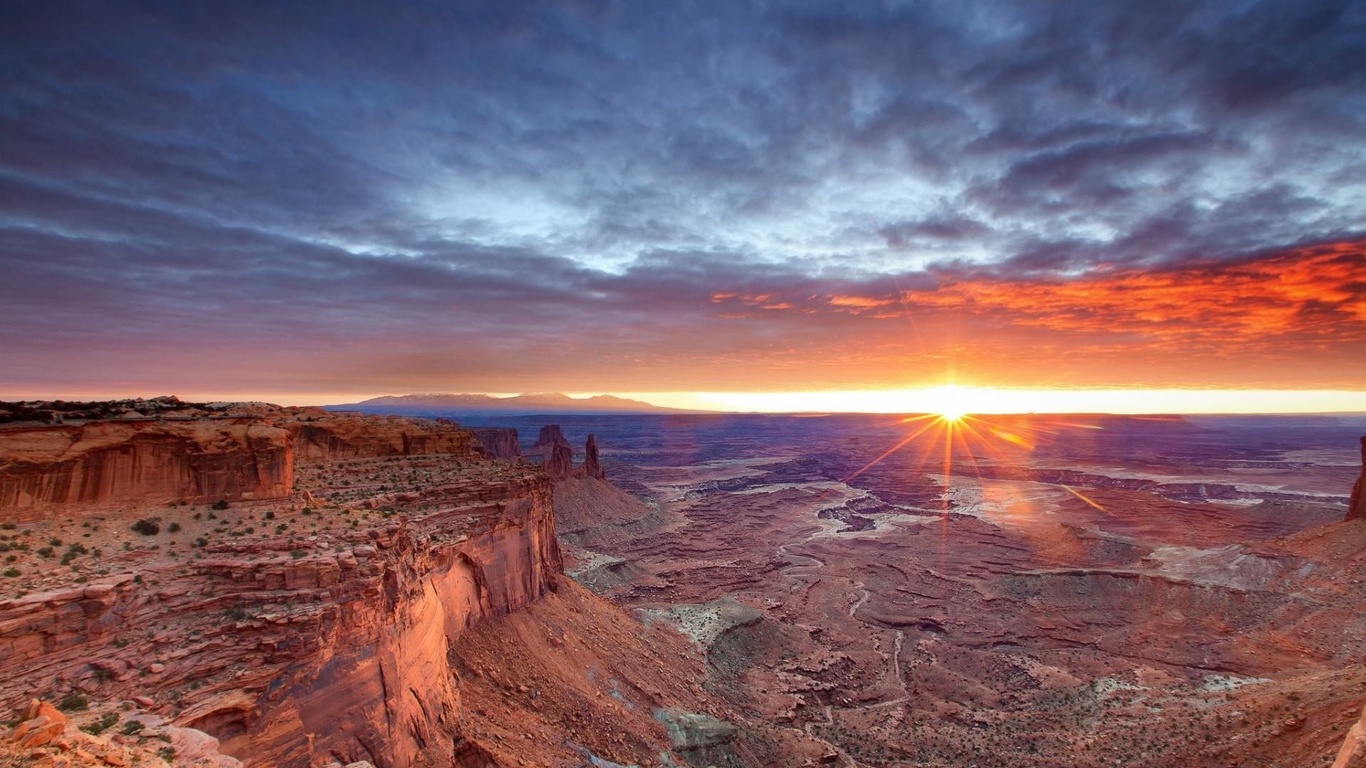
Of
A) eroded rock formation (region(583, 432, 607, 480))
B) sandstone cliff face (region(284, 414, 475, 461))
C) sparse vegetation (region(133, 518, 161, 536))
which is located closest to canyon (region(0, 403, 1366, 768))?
sparse vegetation (region(133, 518, 161, 536))

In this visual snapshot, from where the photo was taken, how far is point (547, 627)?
102ft

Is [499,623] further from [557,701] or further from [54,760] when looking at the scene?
[54,760]

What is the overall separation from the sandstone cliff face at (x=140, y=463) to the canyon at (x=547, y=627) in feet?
0.22

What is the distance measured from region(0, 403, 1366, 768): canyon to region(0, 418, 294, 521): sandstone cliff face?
2.7 inches

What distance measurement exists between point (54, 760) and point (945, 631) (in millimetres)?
52813

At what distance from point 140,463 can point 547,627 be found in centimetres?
1928

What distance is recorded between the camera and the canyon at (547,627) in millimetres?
13531

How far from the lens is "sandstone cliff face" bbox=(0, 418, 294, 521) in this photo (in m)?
14.8

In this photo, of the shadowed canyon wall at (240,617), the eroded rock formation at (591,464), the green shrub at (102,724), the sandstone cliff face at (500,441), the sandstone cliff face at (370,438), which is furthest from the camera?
the sandstone cliff face at (500,441)

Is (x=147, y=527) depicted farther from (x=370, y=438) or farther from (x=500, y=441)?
(x=500, y=441)

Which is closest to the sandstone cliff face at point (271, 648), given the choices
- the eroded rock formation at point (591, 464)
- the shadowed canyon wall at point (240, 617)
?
the shadowed canyon wall at point (240, 617)

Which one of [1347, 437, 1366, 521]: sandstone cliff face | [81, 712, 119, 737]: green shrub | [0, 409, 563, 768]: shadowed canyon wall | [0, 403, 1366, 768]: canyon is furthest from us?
[1347, 437, 1366, 521]: sandstone cliff face

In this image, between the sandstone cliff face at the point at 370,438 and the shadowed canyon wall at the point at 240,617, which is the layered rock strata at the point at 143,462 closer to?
the shadowed canyon wall at the point at 240,617

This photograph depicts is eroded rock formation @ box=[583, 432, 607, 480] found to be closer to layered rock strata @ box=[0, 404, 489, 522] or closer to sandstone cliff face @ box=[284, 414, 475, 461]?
sandstone cliff face @ box=[284, 414, 475, 461]
